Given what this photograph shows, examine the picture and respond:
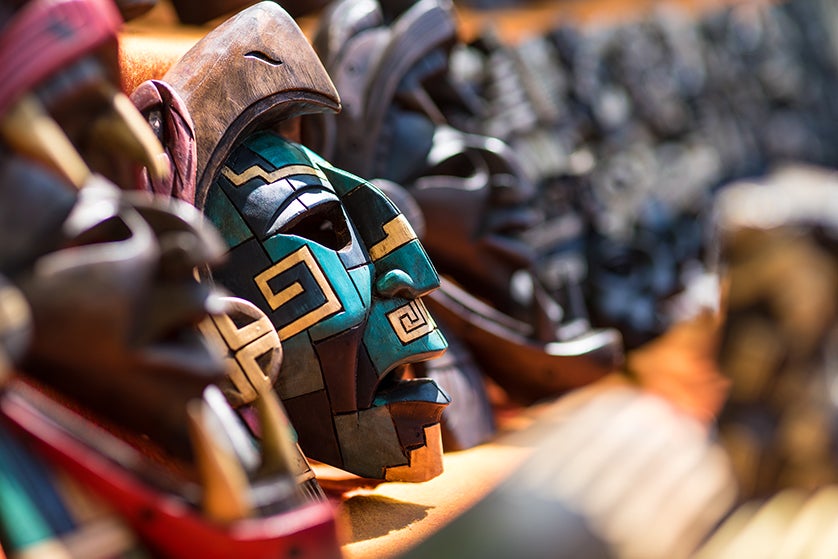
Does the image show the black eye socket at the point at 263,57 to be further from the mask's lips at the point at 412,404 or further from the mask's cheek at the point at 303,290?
the mask's lips at the point at 412,404

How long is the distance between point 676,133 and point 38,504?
10.4ft

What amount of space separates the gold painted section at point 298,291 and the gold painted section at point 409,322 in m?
0.09

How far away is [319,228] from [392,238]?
0.36ft

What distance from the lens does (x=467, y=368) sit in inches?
75.7

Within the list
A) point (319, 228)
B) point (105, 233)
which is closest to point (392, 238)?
point (319, 228)

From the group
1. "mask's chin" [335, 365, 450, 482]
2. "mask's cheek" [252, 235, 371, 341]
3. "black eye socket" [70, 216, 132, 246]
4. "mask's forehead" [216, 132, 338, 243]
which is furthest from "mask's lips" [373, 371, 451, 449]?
"black eye socket" [70, 216, 132, 246]

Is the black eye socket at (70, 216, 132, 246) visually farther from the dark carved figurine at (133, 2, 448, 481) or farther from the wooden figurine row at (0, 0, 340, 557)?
the dark carved figurine at (133, 2, 448, 481)

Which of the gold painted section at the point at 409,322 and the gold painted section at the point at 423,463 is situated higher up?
the gold painted section at the point at 409,322

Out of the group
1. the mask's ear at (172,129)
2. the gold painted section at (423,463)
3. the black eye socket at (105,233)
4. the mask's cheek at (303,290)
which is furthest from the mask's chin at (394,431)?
the black eye socket at (105,233)

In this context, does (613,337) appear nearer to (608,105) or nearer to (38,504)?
(608,105)

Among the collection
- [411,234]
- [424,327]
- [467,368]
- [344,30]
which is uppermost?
[344,30]

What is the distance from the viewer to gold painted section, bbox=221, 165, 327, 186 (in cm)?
134

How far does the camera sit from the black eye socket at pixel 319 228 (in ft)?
4.38

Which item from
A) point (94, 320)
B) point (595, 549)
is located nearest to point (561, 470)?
point (595, 549)
